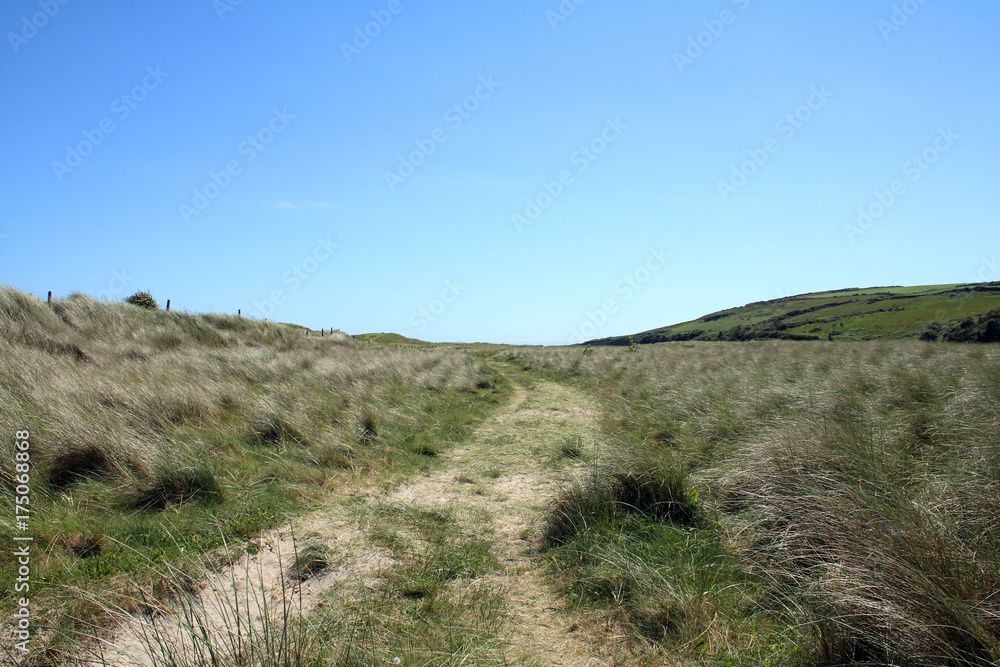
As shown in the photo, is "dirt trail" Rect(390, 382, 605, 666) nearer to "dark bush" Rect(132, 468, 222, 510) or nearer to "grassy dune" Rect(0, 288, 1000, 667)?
"grassy dune" Rect(0, 288, 1000, 667)

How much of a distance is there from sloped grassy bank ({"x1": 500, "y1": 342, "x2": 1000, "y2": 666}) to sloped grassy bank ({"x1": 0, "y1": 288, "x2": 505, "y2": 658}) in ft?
8.25

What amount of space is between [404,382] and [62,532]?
8628mm

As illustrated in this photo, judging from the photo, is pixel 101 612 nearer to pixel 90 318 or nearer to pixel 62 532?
pixel 62 532

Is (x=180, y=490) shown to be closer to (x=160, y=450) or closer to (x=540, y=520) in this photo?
(x=160, y=450)

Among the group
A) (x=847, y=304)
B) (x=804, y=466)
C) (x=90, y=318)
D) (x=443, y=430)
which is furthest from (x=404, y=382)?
(x=847, y=304)

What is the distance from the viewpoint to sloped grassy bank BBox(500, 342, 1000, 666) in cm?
201

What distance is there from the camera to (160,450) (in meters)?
4.29

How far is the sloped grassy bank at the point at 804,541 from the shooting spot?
201 cm

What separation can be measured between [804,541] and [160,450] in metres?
5.02

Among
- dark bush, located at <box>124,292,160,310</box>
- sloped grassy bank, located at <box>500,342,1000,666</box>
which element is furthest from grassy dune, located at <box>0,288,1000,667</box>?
dark bush, located at <box>124,292,160,310</box>

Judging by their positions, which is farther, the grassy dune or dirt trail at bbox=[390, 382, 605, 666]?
dirt trail at bbox=[390, 382, 605, 666]

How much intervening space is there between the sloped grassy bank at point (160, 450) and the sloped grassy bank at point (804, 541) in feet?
8.25

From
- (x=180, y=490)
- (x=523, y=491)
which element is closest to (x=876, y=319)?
(x=523, y=491)

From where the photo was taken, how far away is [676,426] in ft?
21.7
